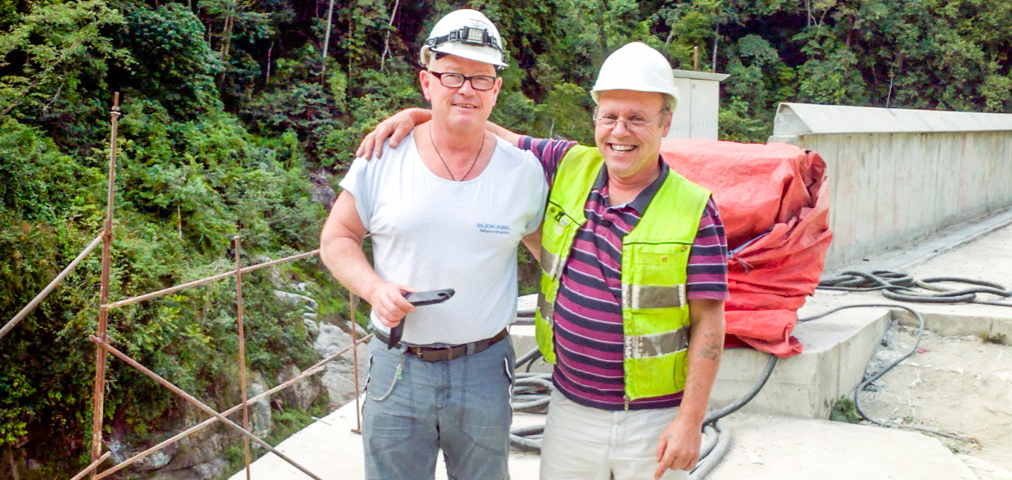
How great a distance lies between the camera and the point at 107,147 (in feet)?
33.3

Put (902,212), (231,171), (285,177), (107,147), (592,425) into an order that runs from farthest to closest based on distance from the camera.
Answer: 1. (285,177)
2. (231,171)
3. (107,147)
4. (902,212)
5. (592,425)

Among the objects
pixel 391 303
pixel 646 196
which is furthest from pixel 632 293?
pixel 391 303

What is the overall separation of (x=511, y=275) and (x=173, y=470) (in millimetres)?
7337

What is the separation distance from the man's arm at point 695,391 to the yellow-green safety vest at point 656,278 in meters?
0.05

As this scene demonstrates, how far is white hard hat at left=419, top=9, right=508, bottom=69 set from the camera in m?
2.00

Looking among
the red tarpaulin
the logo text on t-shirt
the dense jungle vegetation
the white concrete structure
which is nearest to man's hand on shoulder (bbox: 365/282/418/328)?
the logo text on t-shirt

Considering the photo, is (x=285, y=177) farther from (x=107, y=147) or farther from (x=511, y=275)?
(x=511, y=275)

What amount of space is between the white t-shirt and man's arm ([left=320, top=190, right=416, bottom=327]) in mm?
43

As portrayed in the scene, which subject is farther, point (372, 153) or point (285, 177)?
point (285, 177)

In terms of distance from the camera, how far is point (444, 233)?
2.01 meters

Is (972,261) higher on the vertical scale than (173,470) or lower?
higher

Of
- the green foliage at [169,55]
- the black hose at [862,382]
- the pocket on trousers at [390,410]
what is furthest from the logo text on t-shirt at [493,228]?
the green foliage at [169,55]

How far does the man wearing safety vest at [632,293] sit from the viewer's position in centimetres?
199

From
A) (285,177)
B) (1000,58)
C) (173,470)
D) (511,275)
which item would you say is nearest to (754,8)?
(1000,58)
